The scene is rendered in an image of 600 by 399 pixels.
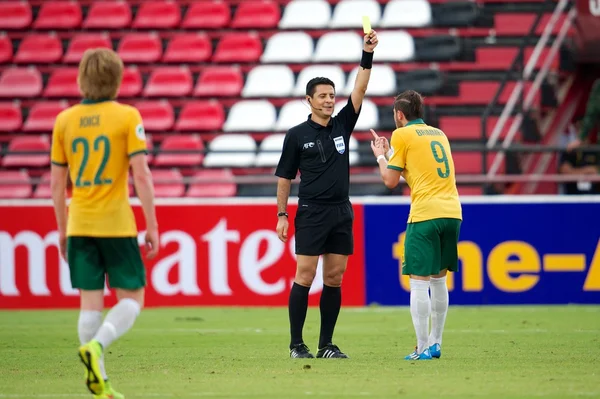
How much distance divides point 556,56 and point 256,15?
17.4 feet

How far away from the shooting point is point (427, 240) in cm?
848

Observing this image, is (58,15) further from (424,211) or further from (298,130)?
(424,211)

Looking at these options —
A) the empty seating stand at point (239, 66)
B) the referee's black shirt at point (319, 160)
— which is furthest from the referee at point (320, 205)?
the empty seating stand at point (239, 66)

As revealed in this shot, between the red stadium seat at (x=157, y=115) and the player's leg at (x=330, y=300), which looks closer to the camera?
the player's leg at (x=330, y=300)

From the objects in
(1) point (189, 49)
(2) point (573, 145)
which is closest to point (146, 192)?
(2) point (573, 145)

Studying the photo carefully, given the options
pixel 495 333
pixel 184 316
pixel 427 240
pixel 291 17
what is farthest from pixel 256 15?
pixel 427 240

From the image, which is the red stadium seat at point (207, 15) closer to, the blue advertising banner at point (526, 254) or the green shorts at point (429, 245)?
the blue advertising banner at point (526, 254)

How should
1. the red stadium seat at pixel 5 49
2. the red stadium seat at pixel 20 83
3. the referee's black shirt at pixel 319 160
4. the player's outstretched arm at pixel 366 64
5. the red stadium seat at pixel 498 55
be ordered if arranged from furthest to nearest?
the red stadium seat at pixel 5 49, the red stadium seat at pixel 20 83, the red stadium seat at pixel 498 55, the referee's black shirt at pixel 319 160, the player's outstretched arm at pixel 366 64

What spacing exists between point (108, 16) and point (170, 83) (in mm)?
2237

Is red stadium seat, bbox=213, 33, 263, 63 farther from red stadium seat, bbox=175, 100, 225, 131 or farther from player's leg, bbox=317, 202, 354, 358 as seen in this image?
player's leg, bbox=317, 202, 354, 358

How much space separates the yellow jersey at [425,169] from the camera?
28.0 ft

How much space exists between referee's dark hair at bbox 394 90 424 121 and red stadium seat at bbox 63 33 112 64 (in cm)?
1256

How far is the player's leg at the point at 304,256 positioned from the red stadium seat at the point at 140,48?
39.2 feet

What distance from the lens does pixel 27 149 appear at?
755 inches
